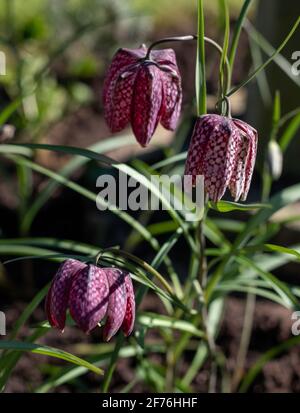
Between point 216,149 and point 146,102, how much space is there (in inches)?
6.5

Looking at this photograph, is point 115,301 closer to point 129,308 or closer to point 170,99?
point 129,308

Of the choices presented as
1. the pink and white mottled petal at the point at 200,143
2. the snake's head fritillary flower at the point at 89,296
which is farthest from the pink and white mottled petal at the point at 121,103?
the snake's head fritillary flower at the point at 89,296

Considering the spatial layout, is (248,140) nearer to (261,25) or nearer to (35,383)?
(35,383)

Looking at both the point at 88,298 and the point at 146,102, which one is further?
the point at 146,102

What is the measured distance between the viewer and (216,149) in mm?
1105

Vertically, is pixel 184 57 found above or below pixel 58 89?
above

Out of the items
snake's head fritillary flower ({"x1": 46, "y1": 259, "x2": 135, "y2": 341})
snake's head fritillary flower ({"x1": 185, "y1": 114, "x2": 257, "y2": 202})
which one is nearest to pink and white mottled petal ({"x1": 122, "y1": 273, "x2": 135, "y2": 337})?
snake's head fritillary flower ({"x1": 46, "y1": 259, "x2": 135, "y2": 341})

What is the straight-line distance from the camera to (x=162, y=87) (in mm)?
1223

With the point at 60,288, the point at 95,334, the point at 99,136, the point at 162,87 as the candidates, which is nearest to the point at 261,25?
the point at 99,136

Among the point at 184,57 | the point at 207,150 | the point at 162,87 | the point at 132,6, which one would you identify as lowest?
the point at 207,150

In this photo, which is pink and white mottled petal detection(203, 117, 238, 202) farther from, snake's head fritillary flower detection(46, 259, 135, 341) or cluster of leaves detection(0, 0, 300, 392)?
snake's head fritillary flower detection(46, 259, 135, 341)

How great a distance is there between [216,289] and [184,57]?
241 cm

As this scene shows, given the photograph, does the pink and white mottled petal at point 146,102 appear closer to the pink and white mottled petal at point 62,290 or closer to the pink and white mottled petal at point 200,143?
the pink and white mottled petal at point 200,143

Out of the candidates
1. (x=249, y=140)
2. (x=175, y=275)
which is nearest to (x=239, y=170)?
(x=249, y=140)
